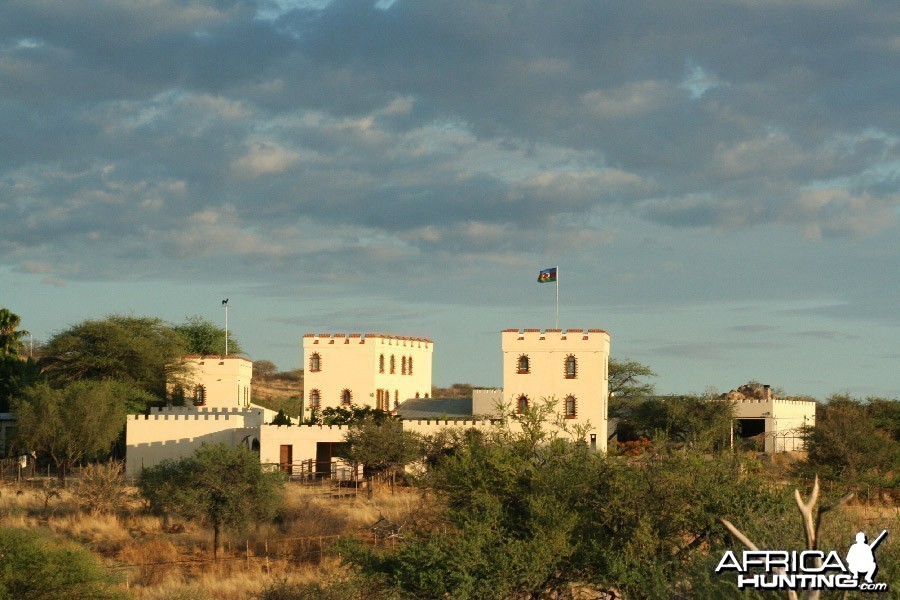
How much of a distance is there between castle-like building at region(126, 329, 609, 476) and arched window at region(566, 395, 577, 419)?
0.05 meters

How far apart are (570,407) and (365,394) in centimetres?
1185

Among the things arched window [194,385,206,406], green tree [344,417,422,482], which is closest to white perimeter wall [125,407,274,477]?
green tree [344,417,422,482]

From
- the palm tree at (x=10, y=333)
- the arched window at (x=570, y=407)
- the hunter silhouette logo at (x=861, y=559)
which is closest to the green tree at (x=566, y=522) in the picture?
the hunter silhouette logo at (x=861, y=559)

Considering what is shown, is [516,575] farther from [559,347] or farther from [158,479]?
[559,347]

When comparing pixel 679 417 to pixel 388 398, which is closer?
pixel 388 398

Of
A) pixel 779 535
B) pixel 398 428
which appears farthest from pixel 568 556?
pixel 398 428

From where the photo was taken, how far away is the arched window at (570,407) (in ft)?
182

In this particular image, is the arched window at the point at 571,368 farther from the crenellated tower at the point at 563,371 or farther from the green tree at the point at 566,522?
the green tree at the point at 566,522

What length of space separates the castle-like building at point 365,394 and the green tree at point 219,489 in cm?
849

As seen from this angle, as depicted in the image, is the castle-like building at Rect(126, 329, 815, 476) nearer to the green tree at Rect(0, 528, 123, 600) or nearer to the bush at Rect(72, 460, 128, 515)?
the bush at Rect(72, 460, 128, 515)

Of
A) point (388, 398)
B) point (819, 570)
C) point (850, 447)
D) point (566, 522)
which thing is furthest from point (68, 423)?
point (819, 570)

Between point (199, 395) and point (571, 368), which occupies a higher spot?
point (571, 368)

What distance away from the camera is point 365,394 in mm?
60781

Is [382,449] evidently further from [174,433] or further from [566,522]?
[566,522]
